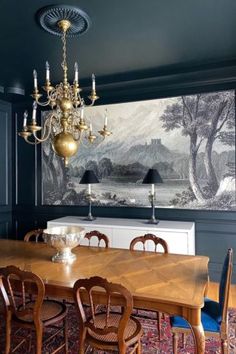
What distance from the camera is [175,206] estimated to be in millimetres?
3963

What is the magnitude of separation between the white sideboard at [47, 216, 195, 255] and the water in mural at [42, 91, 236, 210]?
402mm

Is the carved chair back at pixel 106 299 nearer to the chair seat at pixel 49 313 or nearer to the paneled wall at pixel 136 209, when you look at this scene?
the chair seat at pixel 49 313

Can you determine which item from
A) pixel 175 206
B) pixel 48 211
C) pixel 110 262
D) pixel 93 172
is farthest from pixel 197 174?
pixel 48 211

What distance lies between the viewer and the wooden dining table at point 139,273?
1.66 m

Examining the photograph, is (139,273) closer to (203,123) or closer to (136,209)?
(136,209)

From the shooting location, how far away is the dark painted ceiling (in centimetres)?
243

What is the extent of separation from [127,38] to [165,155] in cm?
167

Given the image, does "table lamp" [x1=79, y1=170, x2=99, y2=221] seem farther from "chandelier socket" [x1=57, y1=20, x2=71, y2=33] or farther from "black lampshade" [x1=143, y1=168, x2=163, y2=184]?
"chandelier socket" [x1=57, y1=20, x2=71, y2=33]

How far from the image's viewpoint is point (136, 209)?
4141 mm

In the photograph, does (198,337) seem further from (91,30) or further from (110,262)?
(91,30)

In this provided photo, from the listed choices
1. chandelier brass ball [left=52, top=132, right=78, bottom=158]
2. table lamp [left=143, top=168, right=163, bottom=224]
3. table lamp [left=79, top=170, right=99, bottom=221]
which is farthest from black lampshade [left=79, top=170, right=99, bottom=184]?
chandelier brass ball [left=52, top=132, right=78, bottom=158]

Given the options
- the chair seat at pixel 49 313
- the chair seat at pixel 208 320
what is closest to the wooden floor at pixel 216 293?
the chair seat at pixel 208 320

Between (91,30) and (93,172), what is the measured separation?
6.71 feet

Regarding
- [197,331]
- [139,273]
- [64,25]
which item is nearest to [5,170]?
[64,25]
